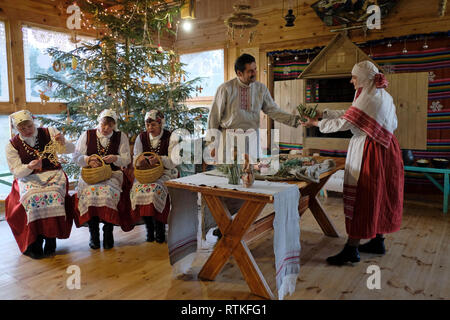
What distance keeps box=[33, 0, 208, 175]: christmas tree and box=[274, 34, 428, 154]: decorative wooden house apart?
149cm

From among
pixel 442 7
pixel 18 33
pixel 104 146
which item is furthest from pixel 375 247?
pixel 18 33

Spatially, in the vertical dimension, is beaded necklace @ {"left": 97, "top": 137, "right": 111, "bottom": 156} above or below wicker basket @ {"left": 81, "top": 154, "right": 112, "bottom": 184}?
above

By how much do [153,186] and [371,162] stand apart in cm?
184

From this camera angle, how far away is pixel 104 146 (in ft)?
10.4

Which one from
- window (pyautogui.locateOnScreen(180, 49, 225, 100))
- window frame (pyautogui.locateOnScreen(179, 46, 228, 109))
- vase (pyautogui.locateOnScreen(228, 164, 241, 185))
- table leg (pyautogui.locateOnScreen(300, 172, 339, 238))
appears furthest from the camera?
window (pyautogui.locateOnScreen(180, 49, 225, 100))

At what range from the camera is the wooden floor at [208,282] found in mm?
2256

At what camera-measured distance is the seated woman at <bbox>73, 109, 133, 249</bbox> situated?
9.77 ft

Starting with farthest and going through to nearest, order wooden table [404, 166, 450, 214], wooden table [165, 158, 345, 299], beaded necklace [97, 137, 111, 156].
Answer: wooden table [404, 166, 450, 214]
beaded necklace [97, 137, 111, 156]
wooden table [165, 158, 345, 299]

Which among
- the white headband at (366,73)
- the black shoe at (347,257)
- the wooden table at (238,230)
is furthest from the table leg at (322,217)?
the white headband at (366,73)

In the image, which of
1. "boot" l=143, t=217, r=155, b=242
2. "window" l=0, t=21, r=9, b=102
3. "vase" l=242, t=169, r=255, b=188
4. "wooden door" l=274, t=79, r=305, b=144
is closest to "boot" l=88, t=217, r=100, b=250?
"boot" l=143, t=217, r=155, b=242

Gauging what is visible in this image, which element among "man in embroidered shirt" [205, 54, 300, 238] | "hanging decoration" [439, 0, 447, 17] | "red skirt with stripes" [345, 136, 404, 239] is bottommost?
"red skirt with stripes" [345, 136, 404, 239]

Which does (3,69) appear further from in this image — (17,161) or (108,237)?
(108,237)

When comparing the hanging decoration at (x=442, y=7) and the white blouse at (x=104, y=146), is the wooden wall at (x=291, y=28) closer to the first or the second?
the hanging decoration at (x=442, y=7)

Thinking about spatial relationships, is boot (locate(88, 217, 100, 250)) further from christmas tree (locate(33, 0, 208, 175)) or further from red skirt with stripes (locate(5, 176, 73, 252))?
christmas tree (locate(33, 0, 208, 175))
